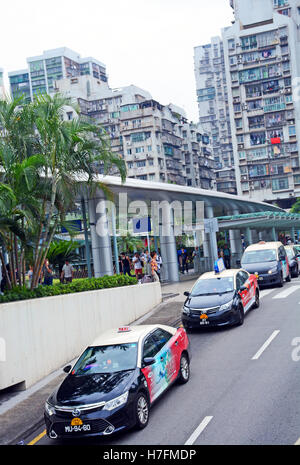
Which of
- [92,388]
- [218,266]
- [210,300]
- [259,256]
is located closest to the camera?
[92,388]

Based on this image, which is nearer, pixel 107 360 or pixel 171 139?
pixel 107 360

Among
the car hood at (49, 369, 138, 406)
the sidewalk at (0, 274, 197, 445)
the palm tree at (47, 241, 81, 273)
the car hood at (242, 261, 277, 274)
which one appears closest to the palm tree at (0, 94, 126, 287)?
the sidewalk at (0, 274, 197, 445)

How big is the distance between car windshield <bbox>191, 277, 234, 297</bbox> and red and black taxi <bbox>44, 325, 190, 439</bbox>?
17.8 feet

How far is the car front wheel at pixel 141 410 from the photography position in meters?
8.95

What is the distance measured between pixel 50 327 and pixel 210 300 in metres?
5.06

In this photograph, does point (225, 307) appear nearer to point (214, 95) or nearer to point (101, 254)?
point (101, 254)

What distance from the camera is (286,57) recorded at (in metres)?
88.9

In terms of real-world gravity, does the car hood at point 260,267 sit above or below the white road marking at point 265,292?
above

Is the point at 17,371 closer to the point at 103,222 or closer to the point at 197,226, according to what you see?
the point at 103,222

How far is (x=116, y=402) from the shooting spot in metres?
8.75

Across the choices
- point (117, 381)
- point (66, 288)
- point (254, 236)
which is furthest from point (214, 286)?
point (254, 236)

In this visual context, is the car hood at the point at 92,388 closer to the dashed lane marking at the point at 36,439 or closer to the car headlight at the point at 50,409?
the car headlight at the point at 50,409

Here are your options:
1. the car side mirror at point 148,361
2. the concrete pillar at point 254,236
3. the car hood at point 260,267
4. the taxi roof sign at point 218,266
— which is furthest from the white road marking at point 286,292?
the concrete pillar at point 254,236

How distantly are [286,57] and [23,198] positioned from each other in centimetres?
8310
